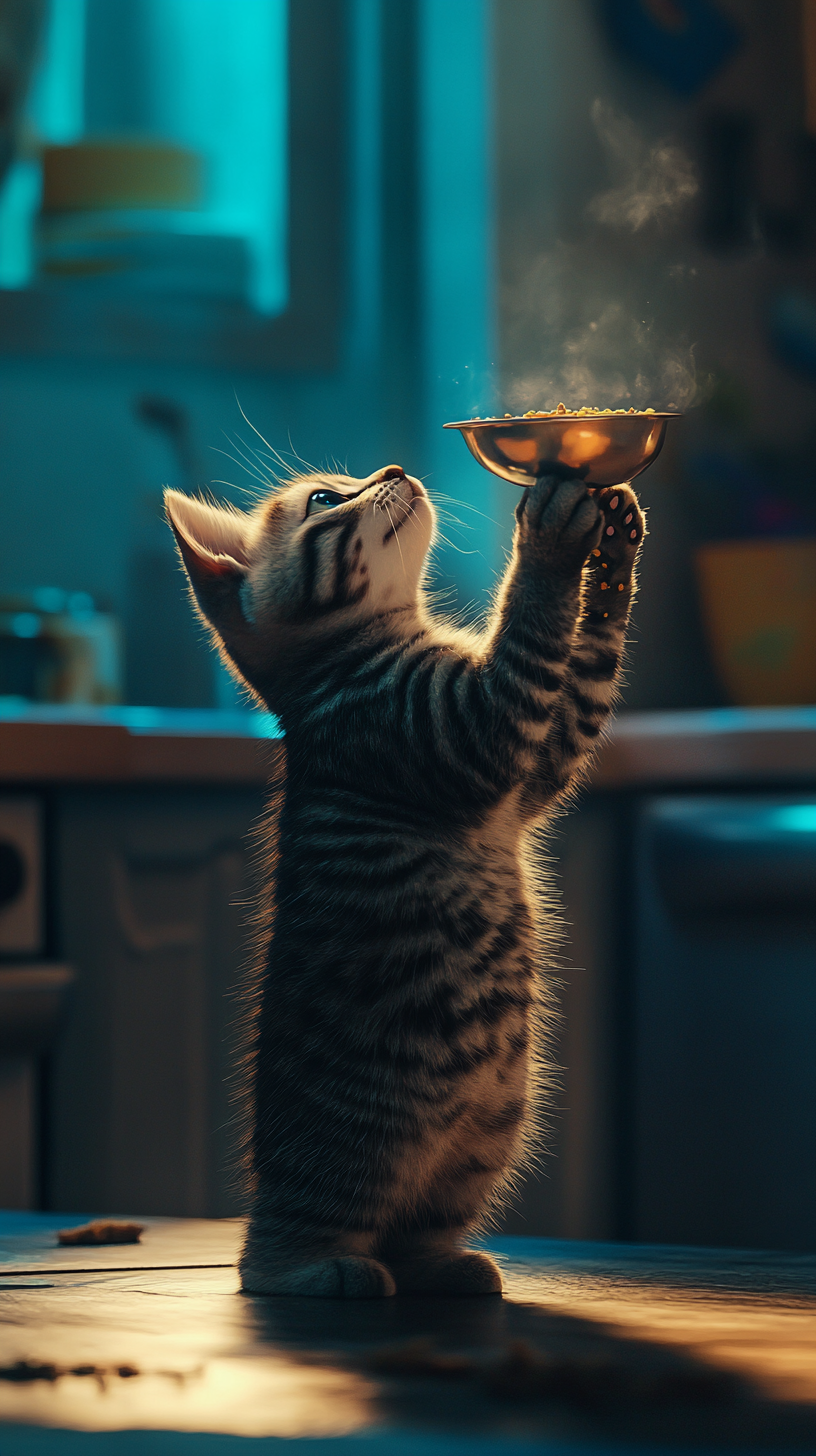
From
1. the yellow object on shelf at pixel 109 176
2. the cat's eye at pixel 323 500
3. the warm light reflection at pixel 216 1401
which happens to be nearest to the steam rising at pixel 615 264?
the yellow object on shelf at pixel 109 176

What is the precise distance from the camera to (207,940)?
1.31 metres

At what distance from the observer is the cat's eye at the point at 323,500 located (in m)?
0.75

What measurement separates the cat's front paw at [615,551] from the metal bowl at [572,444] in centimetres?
4

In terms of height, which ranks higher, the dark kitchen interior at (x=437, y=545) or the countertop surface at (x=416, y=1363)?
the dark kitchen interior at (x=437, y=545)

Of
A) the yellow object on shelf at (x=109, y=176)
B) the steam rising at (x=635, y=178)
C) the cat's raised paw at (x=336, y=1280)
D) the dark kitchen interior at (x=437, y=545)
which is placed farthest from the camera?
the yellow object on shelf at (x=109, y=176)

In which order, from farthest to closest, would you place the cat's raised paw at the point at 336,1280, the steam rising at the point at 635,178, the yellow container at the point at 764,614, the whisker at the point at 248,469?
the steam rising at the point at 635,178
the yellow container at the point at 764,614
the whisker at the point at 248,469
the cat's raised paw at the point at 336,1280

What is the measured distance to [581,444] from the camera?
589mm

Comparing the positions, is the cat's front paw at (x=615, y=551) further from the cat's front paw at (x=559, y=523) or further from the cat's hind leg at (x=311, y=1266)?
the cat's hind leg at (x=311, y=1266)

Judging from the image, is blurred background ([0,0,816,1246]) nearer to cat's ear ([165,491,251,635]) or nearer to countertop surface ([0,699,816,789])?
countertop surface ([0,699,816,789])

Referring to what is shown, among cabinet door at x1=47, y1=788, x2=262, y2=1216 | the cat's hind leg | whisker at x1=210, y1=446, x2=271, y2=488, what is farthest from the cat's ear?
cabinet door at x1=47, y1=788, x2=262, y2=1216

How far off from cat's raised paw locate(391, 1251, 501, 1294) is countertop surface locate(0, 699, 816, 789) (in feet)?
1.91

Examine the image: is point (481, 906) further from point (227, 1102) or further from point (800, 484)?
point (800, 484)

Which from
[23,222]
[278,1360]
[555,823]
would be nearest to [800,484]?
[555,823]

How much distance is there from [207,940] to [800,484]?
1.08 m
